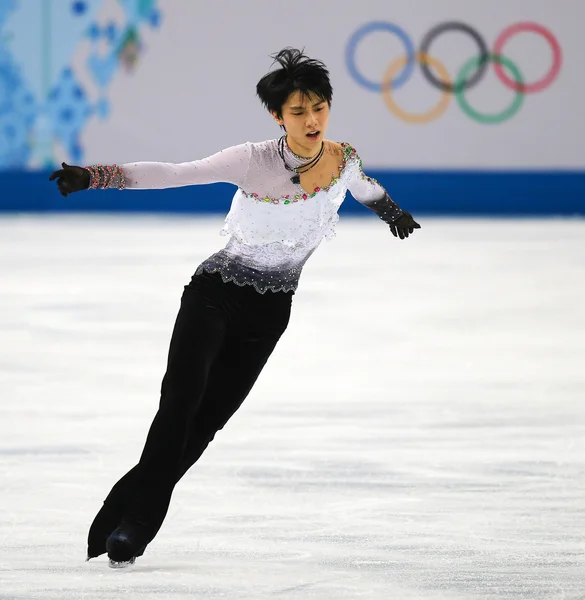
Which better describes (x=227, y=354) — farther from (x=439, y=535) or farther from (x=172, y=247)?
(x=172, y=247)

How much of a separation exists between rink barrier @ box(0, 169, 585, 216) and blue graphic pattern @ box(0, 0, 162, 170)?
12.6 inches

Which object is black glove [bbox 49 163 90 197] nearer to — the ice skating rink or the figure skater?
the figure skater

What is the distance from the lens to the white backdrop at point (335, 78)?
11375 millimetres

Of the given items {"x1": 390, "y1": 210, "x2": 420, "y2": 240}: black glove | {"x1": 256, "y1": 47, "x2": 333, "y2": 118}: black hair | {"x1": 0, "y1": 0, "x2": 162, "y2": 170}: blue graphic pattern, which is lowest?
{"x1": 0, "y1": 0, "x2": 162, "y2": 170}: blue graphic pattern

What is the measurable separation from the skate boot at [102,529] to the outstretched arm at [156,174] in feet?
2.06

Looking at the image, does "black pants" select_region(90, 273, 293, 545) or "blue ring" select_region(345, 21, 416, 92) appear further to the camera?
"blue ring" select_region(345, 21, 416, 92)

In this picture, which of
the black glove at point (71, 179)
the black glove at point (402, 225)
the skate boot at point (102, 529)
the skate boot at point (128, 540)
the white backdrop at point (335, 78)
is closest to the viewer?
the black glove at point (71, 179)

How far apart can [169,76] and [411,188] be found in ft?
7.24

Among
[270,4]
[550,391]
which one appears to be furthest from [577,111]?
[550,391]

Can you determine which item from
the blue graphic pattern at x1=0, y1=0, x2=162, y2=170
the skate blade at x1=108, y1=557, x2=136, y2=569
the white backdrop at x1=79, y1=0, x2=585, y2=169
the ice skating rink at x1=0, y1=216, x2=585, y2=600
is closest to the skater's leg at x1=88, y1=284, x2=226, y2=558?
the skate blade at x1=108, y1=557, x2=136, y2=569

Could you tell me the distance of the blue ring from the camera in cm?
1139

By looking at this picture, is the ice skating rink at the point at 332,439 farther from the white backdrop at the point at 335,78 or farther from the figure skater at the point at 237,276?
the white backdrop at the point at 335,78

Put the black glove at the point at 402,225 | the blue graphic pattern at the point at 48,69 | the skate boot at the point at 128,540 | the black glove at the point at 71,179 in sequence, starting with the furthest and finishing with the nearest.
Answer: the blue graphic pattern at the point at 48,69 < the black glove at the point at 402,225 < the skate boot at the point at 128,540 < the black glove at the point at 71,179

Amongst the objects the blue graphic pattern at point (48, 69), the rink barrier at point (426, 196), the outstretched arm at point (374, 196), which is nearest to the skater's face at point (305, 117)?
the outstretched arm at point (374, 196)
